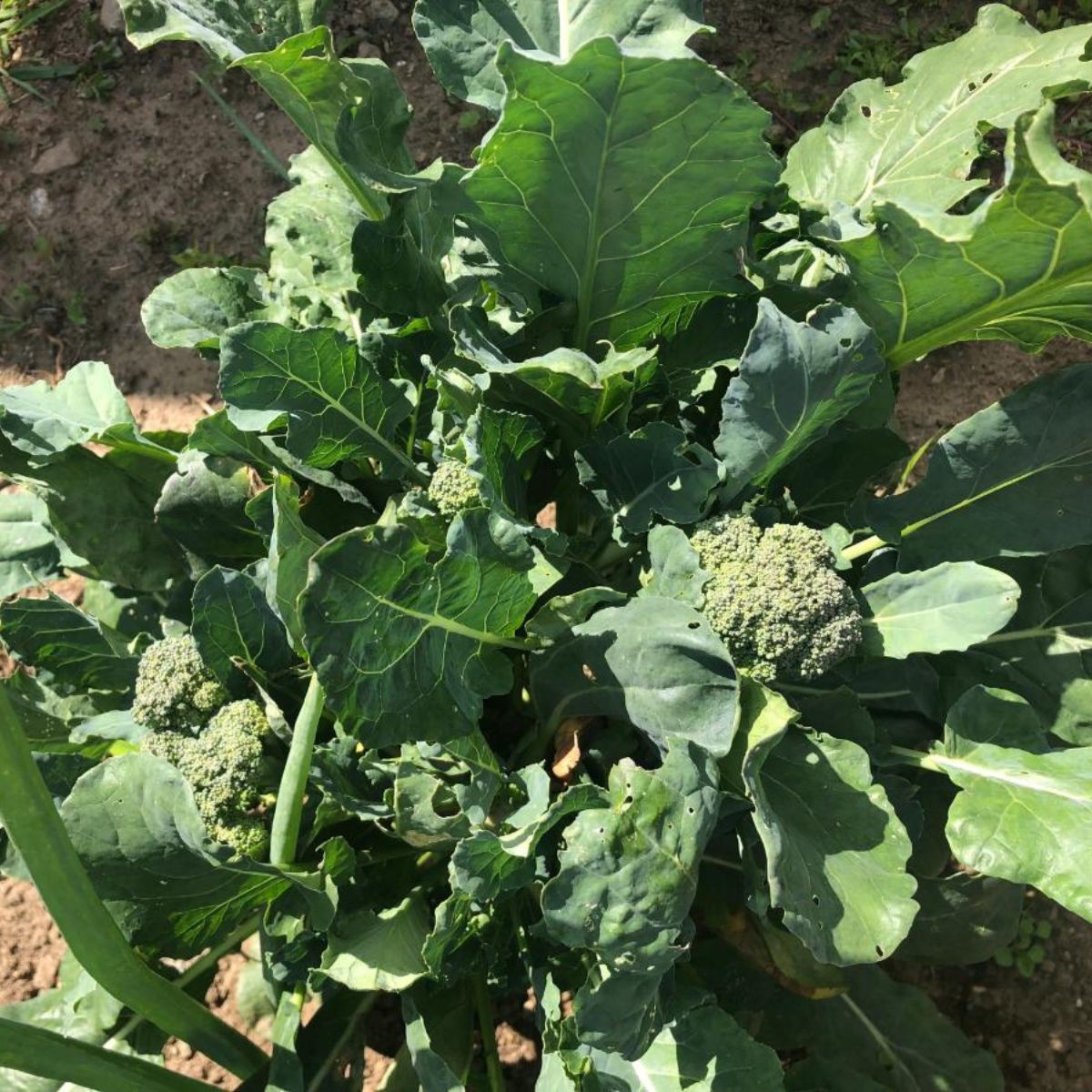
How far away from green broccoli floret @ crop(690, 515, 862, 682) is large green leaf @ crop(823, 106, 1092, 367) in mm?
439

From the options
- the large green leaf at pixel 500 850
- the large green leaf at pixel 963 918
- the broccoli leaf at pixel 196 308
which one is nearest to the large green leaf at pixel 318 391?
the broccoli leaf at pixel 196 308

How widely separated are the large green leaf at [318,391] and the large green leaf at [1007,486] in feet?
2.96

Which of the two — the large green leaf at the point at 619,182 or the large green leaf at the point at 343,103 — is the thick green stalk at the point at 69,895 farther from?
the large green leaf at the point at 619,182

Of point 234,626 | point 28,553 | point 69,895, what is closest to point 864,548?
point 234,626

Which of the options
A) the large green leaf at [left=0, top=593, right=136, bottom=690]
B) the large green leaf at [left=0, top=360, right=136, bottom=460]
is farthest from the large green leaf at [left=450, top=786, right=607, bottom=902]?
the large green leaf at [left=0, top=360, right=136, bottom=460]

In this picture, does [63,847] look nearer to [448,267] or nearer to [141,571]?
[141,571]

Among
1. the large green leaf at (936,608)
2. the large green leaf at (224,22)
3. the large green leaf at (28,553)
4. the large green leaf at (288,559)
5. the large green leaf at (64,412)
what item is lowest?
the large green leaf at (936,608)

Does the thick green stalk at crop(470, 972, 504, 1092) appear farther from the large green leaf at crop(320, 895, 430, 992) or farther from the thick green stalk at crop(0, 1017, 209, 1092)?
the thick green stalk at crop(0, 1017, 209, 1092)

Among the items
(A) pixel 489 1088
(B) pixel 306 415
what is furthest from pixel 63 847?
(A) pixel 489 1088

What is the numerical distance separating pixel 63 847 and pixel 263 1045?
1381mm

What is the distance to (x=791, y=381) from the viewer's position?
1.58 meters

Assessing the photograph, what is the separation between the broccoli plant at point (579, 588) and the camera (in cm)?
149

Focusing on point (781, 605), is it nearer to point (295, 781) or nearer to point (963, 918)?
point (295, 781)

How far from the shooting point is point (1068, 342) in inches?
107
